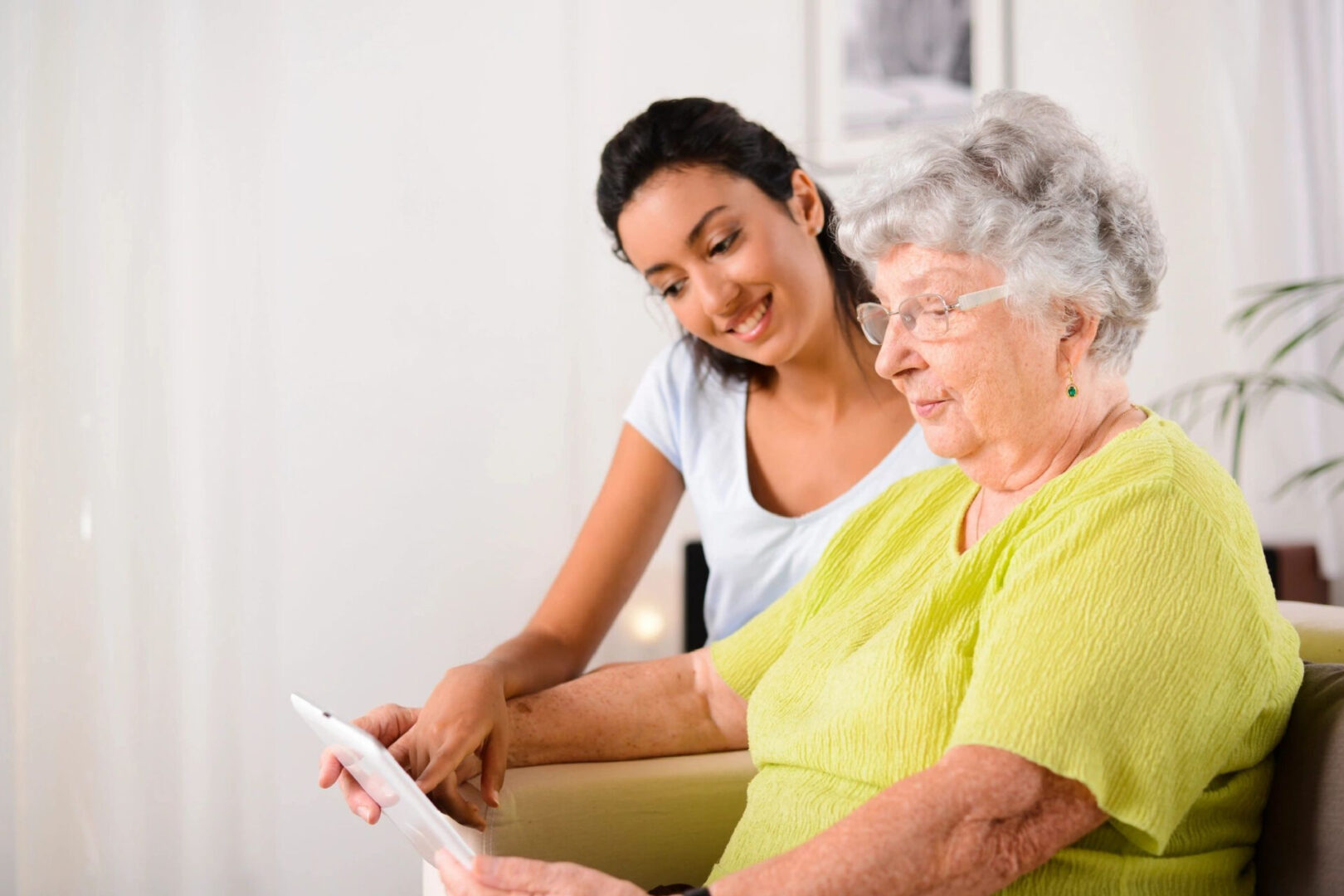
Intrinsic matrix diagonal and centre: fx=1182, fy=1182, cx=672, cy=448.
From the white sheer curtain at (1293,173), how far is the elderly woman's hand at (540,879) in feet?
8.05

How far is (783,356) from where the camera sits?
1.84 meters

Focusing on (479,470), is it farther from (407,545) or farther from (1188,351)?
(1188,351)

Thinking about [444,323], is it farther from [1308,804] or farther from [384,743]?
[1308,804]

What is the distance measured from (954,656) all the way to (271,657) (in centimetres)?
186

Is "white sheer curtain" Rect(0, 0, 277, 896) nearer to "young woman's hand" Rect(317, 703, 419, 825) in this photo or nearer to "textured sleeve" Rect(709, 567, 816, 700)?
"young woman's hand" Rect(317, 703, 419, 825)

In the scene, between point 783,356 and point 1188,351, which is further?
point 1188,351

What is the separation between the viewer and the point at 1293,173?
285cm

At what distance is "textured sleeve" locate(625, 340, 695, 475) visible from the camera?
198 centimetres

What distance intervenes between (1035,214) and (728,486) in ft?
3.04

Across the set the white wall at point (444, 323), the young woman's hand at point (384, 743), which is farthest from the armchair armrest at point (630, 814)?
the white wall at point (444, 323)

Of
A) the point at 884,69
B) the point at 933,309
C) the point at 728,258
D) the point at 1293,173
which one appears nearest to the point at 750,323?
the point at 728,258

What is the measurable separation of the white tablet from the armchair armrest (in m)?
0.19

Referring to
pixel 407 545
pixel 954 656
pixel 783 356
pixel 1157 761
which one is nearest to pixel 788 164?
pixel 783 356

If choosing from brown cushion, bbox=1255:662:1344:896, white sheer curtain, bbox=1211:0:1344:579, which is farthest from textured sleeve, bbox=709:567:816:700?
white sheer curtain, bbox=1211:0:1344:579
